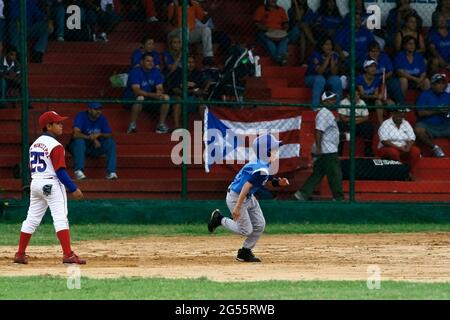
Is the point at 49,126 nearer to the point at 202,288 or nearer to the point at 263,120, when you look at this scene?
the point at 202,288

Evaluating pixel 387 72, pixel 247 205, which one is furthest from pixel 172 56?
pixel 247 205

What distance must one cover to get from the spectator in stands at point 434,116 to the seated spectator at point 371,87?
0.53 meters

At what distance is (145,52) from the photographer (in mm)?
22406

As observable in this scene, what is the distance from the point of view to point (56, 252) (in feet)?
61.2

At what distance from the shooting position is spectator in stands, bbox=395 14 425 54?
78.2ft

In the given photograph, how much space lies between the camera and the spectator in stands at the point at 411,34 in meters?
23.8

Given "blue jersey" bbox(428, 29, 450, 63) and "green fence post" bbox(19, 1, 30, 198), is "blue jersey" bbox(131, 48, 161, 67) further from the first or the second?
"blue jersey" bbox(428, 29, 450, 63)

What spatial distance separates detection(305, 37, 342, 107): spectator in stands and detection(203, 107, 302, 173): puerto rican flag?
35.7 inches

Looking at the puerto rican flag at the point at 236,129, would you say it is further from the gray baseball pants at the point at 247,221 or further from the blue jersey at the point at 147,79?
the gray baseball pants at the point at 247,221

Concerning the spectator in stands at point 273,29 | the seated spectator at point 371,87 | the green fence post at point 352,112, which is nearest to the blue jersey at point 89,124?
the spectator in stands at point 273,29

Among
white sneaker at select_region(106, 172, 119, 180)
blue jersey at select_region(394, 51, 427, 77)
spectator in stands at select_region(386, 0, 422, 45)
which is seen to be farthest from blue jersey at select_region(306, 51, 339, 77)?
white sneaker at select_region(106, 172, 119, 180)

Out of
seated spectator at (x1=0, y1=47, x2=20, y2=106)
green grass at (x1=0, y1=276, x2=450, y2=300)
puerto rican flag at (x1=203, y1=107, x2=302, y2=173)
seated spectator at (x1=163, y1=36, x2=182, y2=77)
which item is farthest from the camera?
seated spectator at (x1=163, y1=36, x2=182, y2=77)
